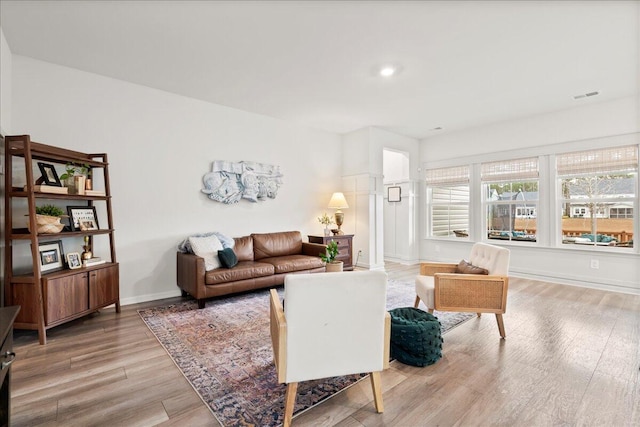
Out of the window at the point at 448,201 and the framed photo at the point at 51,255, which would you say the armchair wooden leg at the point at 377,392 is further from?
the window at the point at 448,201

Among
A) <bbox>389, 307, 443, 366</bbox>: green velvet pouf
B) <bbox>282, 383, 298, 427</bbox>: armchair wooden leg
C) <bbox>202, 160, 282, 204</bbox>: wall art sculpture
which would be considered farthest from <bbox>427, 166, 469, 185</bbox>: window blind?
<bbox>282, 383, 298, 427</bbox>: armchair wooden leg

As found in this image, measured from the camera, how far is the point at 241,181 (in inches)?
185

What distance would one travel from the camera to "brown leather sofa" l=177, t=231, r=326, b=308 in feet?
11.7

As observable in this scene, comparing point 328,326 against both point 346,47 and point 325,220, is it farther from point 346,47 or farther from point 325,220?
point 325,220

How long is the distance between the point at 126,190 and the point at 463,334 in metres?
4.22

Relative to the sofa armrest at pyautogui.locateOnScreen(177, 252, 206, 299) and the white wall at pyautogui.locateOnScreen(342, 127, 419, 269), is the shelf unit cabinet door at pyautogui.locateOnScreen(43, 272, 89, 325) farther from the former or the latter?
the white wall at pyautogui.locateOnScreen(342, 127, 419, 269)

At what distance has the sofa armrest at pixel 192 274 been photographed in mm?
3504

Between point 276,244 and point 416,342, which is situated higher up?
point 276,244

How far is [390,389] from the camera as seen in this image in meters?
1.97

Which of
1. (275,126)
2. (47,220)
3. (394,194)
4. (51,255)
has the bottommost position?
(51,255)

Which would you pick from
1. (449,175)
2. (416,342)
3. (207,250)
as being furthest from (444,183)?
(207,250)

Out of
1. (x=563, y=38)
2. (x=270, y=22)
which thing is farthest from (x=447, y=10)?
(x=270, y=22)

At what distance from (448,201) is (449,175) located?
0.56m

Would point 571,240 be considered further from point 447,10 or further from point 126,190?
point 126,190
